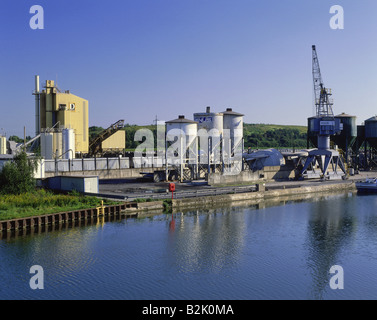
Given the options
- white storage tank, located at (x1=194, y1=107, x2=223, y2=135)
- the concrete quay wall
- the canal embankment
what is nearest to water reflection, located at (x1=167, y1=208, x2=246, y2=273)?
the concrete quay wall

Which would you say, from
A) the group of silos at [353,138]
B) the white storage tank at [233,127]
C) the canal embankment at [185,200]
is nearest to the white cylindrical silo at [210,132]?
the white storage tank at [233,127]

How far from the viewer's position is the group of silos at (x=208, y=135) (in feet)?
184

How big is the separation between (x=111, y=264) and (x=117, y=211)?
12.7 meters

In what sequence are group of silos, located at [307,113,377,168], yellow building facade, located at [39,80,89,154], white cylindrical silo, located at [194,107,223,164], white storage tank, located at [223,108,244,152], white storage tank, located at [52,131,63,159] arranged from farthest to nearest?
group of silos, located at [307,113,377,168]
yellow building facade, located at [39,80,89,154]
white storage tank, located at [223,108,244,152]
white cylindrical silo, located at [194,107,223,164]
white storage tank, located at [52,131,63,159]

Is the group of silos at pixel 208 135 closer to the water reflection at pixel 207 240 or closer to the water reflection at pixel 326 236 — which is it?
the water reflection at pixel 326 236

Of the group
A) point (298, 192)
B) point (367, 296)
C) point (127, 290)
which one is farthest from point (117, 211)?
point (298, 192)

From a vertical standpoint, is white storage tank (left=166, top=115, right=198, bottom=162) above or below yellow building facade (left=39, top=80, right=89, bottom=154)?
below

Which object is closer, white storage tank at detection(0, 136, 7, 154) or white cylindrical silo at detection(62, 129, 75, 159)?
white cylindrical silo at detection(62, 129, 75, 159)

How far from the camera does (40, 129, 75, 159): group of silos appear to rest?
56.4 meters

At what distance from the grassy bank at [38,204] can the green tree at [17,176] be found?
100cm

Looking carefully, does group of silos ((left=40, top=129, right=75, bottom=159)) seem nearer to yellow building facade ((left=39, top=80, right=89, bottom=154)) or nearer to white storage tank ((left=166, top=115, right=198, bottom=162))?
yellow building facade ((left=39, top=80, right=89, bottom=154))

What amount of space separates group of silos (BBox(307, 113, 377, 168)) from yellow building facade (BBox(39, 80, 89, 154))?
3799cm

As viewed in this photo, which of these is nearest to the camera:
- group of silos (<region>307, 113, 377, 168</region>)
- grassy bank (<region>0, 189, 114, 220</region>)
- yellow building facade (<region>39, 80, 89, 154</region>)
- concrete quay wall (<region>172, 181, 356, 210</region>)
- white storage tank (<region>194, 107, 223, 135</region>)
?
grassy bank (<region>0, 189, 114, 220</region>)
